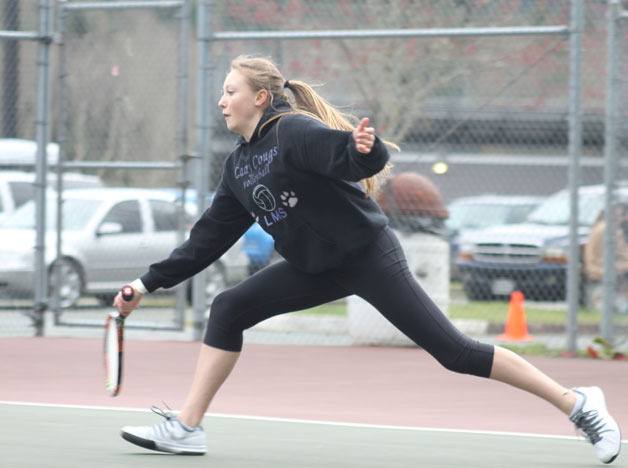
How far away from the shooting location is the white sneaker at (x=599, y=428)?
6078 mm

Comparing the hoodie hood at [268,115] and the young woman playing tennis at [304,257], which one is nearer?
the young woman playing tennis at [304,257]

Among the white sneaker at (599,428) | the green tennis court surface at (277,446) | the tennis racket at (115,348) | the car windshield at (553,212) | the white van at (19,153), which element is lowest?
the green tennis court surface at (277,446)

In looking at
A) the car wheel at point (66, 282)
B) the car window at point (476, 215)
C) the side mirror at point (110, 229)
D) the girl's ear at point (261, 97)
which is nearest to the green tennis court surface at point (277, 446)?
the girl's ear at point (261, 97)

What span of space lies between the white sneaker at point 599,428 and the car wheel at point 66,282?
7.52m

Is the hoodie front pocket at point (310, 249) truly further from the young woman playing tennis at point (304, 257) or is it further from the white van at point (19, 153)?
the white van at point (19, 153)

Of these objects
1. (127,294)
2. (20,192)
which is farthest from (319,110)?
(20,192)

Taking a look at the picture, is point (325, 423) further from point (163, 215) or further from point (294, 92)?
point (163, 215)

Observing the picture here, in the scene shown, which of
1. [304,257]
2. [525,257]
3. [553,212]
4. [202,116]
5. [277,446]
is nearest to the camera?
[304,257]

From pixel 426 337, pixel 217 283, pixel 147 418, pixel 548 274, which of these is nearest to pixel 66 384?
pixel 147 418

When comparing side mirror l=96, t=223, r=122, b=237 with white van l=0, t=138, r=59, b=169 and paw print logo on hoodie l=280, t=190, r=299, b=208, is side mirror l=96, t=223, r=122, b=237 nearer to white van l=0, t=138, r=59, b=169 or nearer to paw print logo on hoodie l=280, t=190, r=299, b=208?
white van l=0, t=138, r=59, b=169

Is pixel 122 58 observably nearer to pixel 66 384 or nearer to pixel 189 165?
pixel 189 165

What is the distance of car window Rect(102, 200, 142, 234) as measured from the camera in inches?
600

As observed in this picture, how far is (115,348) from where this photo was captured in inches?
253

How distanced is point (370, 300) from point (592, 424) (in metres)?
1.03
